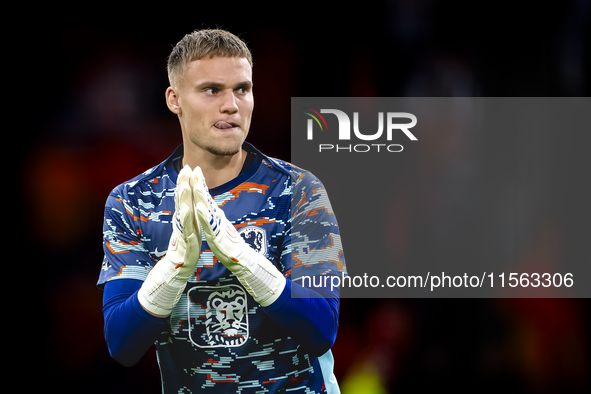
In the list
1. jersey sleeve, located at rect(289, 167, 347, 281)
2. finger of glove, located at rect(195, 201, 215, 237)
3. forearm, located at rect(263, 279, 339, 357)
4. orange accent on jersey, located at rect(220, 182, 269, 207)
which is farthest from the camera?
orange accent on jersey, located at rect(220, 182, 269, 207)

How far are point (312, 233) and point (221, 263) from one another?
35 centimetres

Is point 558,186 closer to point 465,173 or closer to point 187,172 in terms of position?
point 465,173

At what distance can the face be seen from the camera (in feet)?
6.66

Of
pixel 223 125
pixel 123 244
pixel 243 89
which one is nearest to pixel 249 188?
pixel 223 125

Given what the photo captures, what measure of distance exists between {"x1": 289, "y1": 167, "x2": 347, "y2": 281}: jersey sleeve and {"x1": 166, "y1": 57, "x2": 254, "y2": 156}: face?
30 centimetres

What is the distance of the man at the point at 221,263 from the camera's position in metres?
1.92

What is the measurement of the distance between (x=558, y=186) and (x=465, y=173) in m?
0.38

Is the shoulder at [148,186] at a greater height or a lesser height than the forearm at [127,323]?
greater

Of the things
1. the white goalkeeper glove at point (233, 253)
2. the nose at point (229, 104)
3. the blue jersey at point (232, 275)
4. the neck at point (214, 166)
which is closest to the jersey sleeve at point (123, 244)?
the blue jersey at point (232, 275)

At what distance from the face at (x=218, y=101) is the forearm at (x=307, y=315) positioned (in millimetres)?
595

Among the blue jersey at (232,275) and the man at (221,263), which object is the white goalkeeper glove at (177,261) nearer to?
the man at (221,263)

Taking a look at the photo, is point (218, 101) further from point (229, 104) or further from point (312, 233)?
point (312, 233)

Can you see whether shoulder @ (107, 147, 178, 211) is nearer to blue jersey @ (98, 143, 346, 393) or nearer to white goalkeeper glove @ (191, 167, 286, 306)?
blue jersey @ (98, 143, 346, 393)

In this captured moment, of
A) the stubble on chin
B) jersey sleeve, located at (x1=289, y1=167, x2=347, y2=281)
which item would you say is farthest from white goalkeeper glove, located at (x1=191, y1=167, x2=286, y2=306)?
the stubble on chin
